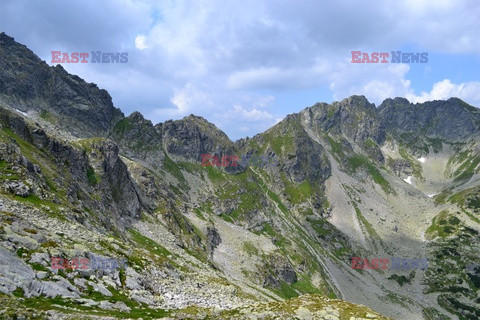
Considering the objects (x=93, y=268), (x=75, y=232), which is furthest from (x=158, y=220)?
(x=93, y=268)

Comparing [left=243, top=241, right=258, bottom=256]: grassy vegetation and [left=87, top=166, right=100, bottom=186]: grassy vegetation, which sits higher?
[left=87, top=166, right=100, bottom=186]: grassy vegetation

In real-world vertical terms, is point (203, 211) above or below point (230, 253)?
above

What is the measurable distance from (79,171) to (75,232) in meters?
69.7

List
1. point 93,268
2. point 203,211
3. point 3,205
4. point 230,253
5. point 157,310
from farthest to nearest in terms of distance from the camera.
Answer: point 203,211
point 230,253
point 3,205
point 93,268
point 157,310

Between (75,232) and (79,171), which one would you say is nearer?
(75,232)

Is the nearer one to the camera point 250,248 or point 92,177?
point 92,177

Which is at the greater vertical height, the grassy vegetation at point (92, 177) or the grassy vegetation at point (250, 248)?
the grassy vegetation at point (92, 177)

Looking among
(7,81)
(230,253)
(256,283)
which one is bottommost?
(256,283)

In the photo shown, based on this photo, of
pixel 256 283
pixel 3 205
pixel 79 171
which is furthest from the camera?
pixel 256 283

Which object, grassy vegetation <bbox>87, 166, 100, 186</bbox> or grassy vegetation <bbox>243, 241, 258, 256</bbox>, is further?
grassy vegetation <bbox>243, 241, 258, 256</bbox>

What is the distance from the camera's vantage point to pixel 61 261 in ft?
115

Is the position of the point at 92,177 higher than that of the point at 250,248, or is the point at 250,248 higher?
the point at 92,177

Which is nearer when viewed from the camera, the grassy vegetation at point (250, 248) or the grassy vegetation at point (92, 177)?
the grassy vegetation at point (92, 177)

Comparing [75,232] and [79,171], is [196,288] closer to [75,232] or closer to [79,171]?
[75,232]
